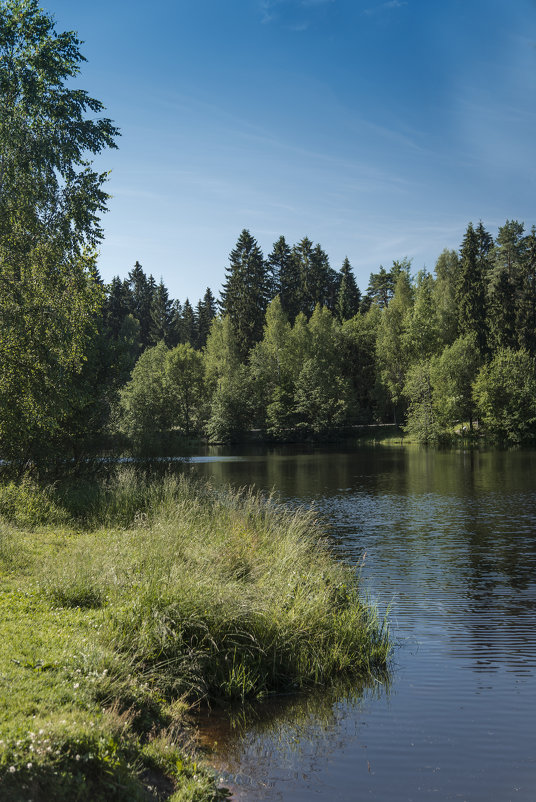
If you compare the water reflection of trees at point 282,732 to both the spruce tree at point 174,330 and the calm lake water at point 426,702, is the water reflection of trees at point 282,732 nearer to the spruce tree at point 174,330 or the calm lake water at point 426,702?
the calm lake water at point 426,702

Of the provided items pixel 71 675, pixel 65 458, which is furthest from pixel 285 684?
pixel 65 458

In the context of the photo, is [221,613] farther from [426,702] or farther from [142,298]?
[142,298]

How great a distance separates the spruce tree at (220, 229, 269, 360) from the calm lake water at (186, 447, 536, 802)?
69.0 m

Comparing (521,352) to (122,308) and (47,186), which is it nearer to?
(47,186)

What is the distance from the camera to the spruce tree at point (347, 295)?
9338 centimetres

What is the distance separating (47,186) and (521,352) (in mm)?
54068

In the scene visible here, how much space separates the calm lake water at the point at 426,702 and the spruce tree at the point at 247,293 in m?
69.0

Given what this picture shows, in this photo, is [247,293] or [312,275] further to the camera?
[312,275]

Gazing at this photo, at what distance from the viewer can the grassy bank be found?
197 inches

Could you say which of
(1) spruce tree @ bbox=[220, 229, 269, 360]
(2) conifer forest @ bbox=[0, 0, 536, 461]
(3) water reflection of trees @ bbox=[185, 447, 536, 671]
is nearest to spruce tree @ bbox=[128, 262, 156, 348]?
(2) conifer forest @ bbox=[0, 0, 536, 461]

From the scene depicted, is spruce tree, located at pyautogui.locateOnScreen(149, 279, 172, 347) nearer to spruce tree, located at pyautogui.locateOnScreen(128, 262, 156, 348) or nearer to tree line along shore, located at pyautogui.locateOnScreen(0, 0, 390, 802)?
spruce tree, located at pyautogui.locateOnScreen(128, 262, 156, 348)

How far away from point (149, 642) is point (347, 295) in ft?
303

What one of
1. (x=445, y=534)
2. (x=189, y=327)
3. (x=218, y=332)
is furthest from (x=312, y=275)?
(x=445, y=534)

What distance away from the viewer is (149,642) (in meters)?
7.61
